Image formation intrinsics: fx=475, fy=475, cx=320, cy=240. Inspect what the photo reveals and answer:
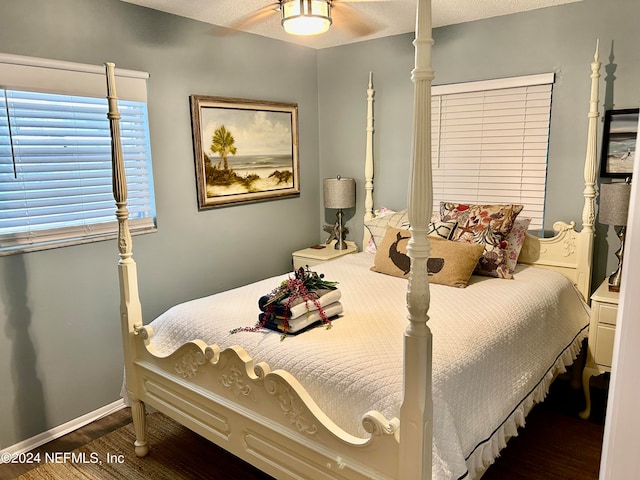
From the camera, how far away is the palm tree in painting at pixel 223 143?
3.34m

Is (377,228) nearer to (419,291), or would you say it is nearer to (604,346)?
(604,346)

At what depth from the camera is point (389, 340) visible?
1901 millimetres

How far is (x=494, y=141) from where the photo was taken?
3326 millimetres

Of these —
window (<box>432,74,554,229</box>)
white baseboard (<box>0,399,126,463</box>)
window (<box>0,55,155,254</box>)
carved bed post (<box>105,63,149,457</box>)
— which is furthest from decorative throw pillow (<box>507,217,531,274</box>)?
white baseboard (<box>0,399,126,463</box>)

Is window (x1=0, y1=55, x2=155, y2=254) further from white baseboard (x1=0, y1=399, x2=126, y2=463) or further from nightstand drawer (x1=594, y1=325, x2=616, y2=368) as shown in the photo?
nightstand drawer (x1=594, y1=325, x2=616, y2=368)

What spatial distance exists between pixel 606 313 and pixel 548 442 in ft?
2.45

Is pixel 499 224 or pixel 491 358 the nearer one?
pixel 491 358

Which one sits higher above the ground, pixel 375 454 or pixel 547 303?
pixel 547 303

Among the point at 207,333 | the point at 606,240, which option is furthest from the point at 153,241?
the point at 606,240

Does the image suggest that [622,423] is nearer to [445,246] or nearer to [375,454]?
[375,454]

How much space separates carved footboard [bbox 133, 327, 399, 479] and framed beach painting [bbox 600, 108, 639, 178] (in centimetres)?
228

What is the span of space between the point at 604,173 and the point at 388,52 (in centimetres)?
179

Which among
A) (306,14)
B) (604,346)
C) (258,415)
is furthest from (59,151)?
(604,346)

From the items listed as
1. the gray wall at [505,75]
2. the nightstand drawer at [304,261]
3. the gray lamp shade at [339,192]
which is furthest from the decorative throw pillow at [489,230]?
the nightstand drawer at [304,261]
